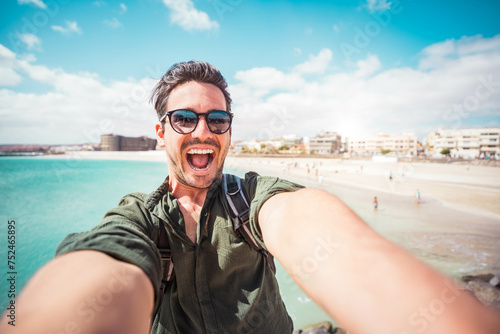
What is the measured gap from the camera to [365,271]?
80cm

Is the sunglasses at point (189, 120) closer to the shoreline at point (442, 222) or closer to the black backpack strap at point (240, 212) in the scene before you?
the black backpack strap at point (240, 212)

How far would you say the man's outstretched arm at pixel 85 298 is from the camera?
683 millimetres

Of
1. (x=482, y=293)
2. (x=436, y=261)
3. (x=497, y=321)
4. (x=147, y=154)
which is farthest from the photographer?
(x=147, y=154)

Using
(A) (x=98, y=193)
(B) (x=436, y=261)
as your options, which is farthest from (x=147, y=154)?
(B) (x=436, y=261)

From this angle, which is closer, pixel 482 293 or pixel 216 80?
pixel 216 80

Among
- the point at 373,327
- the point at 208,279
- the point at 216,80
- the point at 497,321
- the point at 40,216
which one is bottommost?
the point at 40,216

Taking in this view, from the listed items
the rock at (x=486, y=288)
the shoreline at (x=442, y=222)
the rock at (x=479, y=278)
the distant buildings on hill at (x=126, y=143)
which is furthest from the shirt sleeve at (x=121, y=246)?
the distant buildings on hill at (x=126, y=143)

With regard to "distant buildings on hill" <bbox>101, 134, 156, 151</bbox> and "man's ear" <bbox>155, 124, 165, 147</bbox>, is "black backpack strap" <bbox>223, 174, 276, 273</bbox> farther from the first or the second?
"distant buildings on hill" <bbox>101, 134, 156, 151</bbox>

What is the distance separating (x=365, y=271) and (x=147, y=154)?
122532 millimetres

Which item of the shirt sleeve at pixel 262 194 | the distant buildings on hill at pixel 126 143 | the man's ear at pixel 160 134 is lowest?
the shirt sleeve at pixel 262 194

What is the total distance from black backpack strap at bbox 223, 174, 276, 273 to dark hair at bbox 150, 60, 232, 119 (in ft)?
3.69

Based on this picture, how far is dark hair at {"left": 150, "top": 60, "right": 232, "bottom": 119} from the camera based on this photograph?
6.96 ft

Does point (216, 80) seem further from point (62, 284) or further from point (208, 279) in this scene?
point (62, 284)

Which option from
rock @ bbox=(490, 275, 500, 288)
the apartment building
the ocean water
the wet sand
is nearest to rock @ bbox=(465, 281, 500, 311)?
rock @ bbox=(490, 275, 500, 288)
